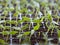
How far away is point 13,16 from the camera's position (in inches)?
59.8

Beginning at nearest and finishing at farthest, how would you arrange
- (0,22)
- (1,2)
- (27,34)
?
(27,34) < (0,22) < (1,2)

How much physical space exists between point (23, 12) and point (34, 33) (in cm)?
29

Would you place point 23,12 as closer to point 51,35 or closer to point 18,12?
point 18,12

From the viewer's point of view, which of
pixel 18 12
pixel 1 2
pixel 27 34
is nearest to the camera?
pixel 27 34

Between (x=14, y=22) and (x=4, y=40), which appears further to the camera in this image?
(x=14, y=22)

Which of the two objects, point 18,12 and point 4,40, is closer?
point 4,40

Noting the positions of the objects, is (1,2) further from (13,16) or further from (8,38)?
(8,38)

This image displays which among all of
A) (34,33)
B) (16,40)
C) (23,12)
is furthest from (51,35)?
(23,12)

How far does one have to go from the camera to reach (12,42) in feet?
4.15

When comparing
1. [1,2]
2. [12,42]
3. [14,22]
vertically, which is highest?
[1,2]

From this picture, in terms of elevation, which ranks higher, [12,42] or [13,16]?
[13,16]

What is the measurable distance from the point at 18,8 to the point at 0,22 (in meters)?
0.25

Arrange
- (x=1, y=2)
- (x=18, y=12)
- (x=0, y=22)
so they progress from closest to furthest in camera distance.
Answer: (x=0, y=22), (x=18, y=12), (x=1, y=2)

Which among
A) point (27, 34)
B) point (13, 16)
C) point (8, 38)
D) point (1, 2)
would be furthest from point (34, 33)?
point (1, 2)
